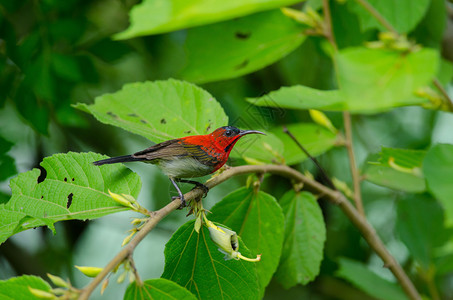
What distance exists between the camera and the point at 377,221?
10.4 ft

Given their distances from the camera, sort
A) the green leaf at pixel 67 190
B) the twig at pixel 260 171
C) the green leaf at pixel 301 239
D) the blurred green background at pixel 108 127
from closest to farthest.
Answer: the twig at pixel 260 171
the green leaf at pixel 67 190
the green leaf at pixel 301 239
the blurred green background at pixel 108 127

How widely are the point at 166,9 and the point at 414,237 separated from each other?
6.57ft

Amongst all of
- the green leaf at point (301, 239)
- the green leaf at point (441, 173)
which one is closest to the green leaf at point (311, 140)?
the green leaf at point (301, 239)

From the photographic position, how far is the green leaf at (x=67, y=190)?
1043mm

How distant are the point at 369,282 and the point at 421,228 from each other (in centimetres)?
41

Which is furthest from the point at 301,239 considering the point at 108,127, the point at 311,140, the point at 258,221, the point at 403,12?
the point at 108,127

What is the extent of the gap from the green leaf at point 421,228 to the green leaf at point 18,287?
1879 mm

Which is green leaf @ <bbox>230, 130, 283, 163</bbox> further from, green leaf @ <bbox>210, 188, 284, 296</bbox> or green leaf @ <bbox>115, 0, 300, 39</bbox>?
green leaf @ <bbox>115, 0, 300, 39</bbox>

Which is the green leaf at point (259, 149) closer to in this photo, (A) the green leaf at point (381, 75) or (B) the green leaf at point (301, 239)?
(B) the green leaf at point (301, 239)

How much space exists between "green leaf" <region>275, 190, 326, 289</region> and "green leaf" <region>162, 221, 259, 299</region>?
43cm

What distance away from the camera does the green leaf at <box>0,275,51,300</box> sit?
83 cm

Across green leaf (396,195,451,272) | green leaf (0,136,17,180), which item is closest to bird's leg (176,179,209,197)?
green leaf (0,136,17,180)

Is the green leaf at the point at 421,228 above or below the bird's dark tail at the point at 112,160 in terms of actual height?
below

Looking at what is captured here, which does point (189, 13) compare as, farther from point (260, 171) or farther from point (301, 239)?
point (301, 239)
